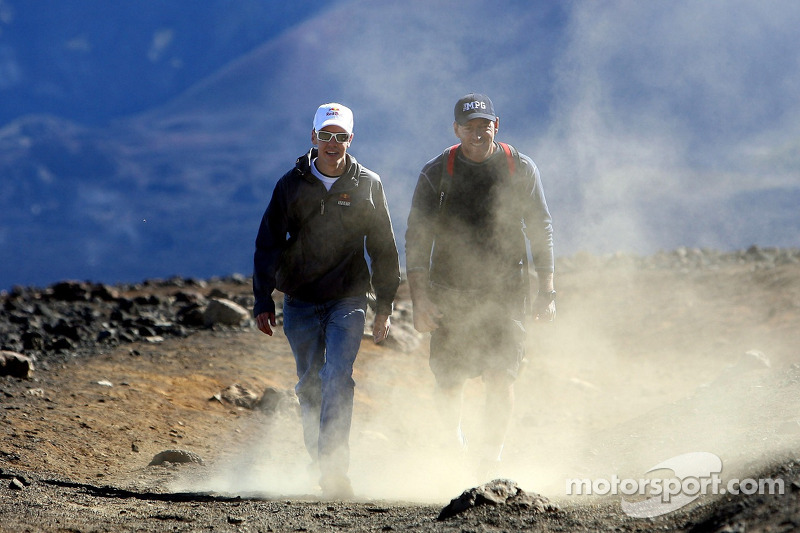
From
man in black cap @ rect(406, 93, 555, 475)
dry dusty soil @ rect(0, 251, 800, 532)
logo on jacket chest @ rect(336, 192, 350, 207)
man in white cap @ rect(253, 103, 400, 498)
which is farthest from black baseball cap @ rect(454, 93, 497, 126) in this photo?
dry dusty soil @ rect(0, 251, 800, 532)

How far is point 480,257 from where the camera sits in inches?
246

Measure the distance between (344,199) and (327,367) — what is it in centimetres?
104

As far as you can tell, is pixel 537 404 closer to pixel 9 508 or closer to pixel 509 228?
pixel 509 228

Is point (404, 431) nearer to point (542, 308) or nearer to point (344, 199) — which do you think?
point (542, 308)

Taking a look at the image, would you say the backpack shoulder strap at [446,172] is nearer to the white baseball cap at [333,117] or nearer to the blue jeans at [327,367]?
the white baseball cap at [333,117]

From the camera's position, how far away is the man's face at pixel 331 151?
569 cm

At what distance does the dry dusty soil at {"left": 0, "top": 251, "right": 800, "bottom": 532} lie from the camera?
483cm

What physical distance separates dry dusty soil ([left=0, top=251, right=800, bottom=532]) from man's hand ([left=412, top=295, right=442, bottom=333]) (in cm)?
106

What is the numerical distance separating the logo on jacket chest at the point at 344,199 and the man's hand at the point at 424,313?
0.88 m

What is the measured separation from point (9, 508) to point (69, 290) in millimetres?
15805

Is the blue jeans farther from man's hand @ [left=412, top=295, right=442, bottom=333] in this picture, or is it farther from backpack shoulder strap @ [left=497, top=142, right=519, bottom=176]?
backpack shoulder strap @ [left=497, top=142, right=519, bottom=176]

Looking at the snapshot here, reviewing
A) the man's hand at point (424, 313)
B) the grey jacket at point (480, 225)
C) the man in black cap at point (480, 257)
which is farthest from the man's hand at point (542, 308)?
the man's hand at point (424, 313)

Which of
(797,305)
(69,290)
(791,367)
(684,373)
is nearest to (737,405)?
(791,367)

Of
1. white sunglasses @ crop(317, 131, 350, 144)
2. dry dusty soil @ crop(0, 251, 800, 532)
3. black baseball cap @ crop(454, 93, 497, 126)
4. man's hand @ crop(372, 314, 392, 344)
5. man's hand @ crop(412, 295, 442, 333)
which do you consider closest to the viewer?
dry dusty soil @ crop(0, 251, 800, 532)
